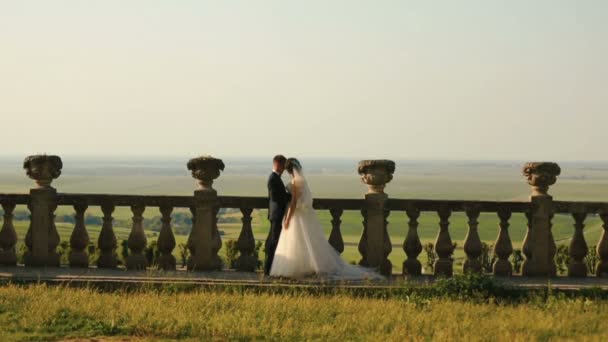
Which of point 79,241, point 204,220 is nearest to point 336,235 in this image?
point 204,220

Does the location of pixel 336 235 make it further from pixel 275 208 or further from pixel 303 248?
pixel 275 208

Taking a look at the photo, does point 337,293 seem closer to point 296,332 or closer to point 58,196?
point 296,332

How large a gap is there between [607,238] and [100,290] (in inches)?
305

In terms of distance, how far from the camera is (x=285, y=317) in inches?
421

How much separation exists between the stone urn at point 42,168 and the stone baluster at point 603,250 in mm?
8665

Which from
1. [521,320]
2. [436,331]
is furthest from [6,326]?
[521,320]

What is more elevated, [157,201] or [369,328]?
[157,201]

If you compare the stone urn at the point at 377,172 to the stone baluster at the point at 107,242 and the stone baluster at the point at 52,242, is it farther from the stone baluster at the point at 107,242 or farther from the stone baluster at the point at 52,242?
the stone baluster at the point at 52,242

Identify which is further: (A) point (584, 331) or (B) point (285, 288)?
(B) point (285, 288)

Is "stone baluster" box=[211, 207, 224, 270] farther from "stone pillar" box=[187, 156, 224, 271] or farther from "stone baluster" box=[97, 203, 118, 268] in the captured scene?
"stone baluster" box=[97, 203, 118, 268]

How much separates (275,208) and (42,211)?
384cm

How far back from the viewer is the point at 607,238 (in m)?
13.8

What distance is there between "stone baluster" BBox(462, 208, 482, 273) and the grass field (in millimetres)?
1625

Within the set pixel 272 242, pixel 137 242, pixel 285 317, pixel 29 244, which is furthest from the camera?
pixel 29 244
